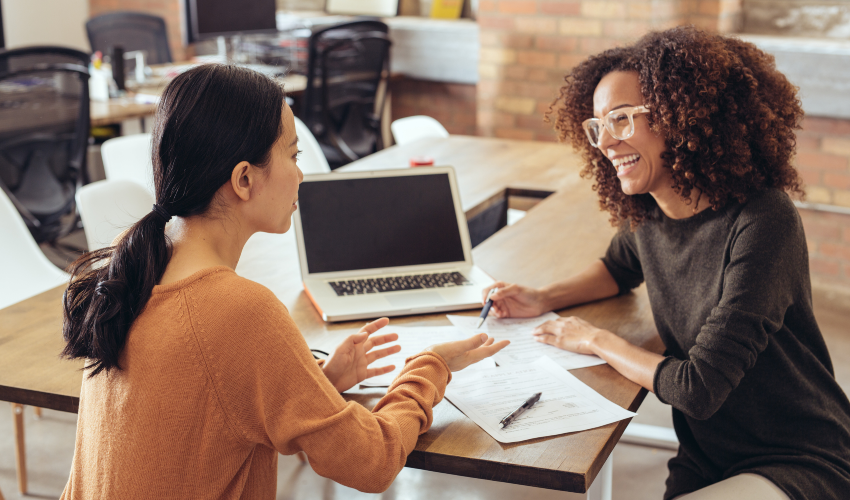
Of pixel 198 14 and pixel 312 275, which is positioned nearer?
pixel 312 275

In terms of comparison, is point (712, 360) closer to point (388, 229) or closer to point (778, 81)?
point (778, 81)

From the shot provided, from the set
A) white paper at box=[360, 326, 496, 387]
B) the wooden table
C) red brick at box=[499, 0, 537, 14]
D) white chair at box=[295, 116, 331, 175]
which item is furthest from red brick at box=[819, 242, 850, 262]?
white paper at box=[360, 326, 496, 387]

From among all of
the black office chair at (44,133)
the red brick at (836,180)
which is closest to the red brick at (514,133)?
the red brick at (836,180)

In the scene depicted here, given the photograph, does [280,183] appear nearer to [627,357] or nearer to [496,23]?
[627,357]

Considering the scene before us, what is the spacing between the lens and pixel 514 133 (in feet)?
13.6

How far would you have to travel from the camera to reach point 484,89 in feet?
13.7

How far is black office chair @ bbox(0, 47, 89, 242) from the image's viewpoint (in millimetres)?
3207

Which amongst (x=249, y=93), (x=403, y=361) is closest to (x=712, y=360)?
(x=403, y=361)

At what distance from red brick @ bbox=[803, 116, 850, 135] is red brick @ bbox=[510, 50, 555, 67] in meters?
1.19

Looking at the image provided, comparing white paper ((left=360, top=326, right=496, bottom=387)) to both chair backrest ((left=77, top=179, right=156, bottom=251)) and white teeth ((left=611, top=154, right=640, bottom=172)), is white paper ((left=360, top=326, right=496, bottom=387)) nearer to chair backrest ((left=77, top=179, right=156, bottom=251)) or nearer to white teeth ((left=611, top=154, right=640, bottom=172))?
white teeth ((left=611, top=154, right=640, bottom=172))

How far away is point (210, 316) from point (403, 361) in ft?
1.58

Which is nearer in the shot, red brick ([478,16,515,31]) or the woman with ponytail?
the woman with ponytail

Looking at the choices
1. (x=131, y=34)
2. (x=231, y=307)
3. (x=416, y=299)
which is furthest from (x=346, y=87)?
(x=231, y=307)

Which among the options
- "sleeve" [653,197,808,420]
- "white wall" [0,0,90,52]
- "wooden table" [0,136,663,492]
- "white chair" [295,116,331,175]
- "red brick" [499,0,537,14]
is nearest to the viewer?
"wooden table" [0,136,663,492]
